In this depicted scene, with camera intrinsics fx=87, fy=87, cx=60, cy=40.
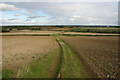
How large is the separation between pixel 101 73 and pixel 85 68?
1.35m

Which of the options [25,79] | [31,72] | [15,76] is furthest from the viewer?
[31,72]

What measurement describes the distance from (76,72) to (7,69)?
6.28m

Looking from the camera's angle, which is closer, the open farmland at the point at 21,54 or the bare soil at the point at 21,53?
the open farmland at the point at 21,54

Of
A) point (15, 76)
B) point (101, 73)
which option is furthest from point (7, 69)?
point (101, 73)

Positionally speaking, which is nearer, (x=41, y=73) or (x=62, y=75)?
(x=62, y=75)

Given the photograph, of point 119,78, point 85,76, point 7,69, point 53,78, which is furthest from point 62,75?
point 7,69

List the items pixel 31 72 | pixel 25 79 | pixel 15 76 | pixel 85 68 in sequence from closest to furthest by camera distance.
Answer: pixel 25 79
pixel 15 76
pixel 31 72
pixel 85 68

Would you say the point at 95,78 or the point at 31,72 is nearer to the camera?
the point at 95,78

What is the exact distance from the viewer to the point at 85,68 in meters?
7.95

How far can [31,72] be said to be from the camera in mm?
7375

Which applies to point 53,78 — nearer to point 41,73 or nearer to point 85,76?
point 41,73

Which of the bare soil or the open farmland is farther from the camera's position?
the bare soil

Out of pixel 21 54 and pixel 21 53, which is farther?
pixel 21 53

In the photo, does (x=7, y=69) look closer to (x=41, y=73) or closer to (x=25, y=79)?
(x=25, y=79)
